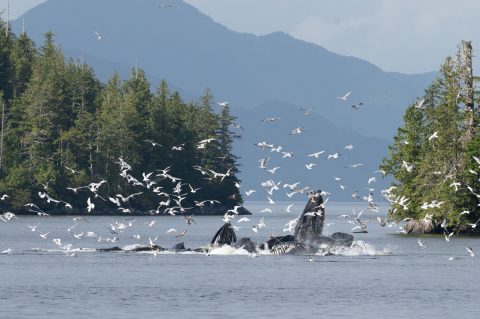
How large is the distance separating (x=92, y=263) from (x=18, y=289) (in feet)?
50.6

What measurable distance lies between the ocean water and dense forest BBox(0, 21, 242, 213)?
85805mm

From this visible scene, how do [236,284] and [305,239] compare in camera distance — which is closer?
[236,284]

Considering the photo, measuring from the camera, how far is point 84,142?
583 ft

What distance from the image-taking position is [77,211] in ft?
541

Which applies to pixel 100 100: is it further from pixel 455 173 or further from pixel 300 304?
pixel 300 304

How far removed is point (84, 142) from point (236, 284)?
413 ft

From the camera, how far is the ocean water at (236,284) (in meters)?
43.4

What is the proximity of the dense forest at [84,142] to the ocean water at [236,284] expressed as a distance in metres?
85.8

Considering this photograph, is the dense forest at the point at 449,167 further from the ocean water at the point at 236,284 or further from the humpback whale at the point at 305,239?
the humpback whale at the point at 305,239

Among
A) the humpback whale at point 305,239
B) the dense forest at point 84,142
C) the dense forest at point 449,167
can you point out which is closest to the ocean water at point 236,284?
the humpback whale at point 305,239

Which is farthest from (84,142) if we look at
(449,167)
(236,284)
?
(236,284)

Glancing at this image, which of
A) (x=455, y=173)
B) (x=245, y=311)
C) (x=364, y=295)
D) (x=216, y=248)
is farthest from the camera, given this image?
(x=455, y=173)

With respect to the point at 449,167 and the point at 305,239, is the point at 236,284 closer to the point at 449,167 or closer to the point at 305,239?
the point at 305,239

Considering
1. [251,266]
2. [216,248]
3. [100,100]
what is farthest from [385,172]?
[100,100]
